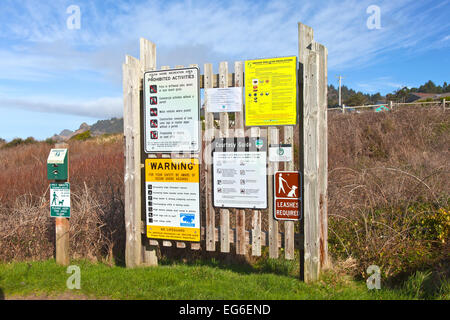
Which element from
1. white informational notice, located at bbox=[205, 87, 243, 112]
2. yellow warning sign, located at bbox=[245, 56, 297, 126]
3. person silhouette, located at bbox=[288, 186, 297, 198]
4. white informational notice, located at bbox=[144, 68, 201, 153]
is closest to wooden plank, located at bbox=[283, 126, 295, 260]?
yellow warning sign, located at bbox=[245, 56, 297, 126]

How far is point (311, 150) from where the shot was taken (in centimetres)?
408

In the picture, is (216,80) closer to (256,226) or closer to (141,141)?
(141,141)

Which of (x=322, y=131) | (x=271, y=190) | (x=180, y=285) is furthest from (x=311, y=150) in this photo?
(x=180, y=285)

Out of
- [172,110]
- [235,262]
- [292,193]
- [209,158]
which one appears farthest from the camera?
[235,262]

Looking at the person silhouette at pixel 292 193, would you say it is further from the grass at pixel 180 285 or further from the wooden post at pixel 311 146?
the grass at pixel 180 285

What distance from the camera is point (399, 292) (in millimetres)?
4016

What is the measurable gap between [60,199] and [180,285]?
232 centimetres

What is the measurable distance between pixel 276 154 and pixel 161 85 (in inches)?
74.6

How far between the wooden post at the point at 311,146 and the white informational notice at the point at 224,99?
2.69 feet

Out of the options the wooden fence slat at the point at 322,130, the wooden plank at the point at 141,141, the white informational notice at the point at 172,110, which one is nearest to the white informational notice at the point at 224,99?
the white informational notice at the point at 172,110
